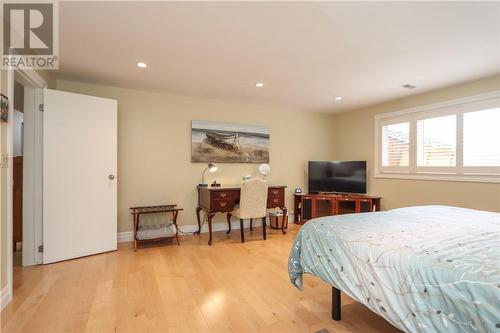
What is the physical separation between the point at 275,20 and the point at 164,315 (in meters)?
2.37

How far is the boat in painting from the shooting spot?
13.7ft

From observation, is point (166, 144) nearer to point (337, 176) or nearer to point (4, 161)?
point (4, 161)

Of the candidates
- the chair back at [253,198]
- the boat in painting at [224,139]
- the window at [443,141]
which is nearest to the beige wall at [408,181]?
the window at [443,141]

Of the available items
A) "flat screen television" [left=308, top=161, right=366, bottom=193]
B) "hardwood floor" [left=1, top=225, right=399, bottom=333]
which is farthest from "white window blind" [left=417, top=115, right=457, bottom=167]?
"hardwood floor" [left=1, top=225, right=399, bottom=333]

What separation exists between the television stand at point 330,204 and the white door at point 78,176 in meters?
3.13

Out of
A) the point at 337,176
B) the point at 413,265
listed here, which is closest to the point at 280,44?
the point at 413,265

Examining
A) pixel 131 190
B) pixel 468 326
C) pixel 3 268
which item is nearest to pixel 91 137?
pixel 131 190

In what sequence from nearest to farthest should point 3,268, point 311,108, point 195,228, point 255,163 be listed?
1. point 3,268
2. point 195,228
3. point 255,163
4. point 311,108

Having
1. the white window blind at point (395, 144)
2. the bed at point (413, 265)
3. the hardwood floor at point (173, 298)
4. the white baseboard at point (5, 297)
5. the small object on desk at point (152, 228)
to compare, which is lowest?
the hardwood floor at point (173, 298)

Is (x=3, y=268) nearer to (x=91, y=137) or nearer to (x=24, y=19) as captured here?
(x=91, y=137)

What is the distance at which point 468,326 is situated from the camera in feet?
3.05

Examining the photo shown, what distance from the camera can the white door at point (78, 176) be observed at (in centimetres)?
275

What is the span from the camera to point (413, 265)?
1.13m

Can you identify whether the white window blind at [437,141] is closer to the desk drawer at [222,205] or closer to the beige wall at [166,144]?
the beige wall at [166,144]
